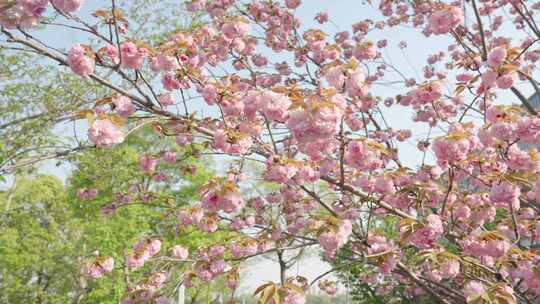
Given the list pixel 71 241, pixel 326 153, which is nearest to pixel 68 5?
pixel 326 153

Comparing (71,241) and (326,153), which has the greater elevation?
(71,241)

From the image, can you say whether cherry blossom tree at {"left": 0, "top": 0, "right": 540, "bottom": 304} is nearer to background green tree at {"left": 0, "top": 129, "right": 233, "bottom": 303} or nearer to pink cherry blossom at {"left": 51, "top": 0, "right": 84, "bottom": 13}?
pink cherry blossom at {"left": 51, "top": 0, "right": 84, "bottom": 13}

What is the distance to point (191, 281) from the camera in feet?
11.2

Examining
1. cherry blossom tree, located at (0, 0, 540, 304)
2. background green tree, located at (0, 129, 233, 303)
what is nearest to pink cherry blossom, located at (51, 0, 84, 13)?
cherry blossom tree, located at (0, 0, 540, 304)

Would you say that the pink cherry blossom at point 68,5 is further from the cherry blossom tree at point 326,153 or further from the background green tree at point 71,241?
the background green tree at point 71,241

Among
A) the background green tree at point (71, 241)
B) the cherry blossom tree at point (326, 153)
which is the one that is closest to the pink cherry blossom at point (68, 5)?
the cherry blossom tree at point (326, 153)

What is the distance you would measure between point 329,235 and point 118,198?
16.5 ft

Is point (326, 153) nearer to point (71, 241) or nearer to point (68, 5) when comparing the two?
point (68, 5)

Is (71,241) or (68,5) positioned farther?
(71,241)

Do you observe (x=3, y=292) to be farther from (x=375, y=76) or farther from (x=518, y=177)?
(x=518, y=177)

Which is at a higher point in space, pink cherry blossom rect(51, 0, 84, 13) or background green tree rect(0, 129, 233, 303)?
background green tree rect(0, 129, 233, 303)

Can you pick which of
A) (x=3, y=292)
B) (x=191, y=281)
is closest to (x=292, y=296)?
(x=191, y=281)

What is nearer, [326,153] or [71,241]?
[326,153]

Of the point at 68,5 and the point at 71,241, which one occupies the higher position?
the point at 71,241
